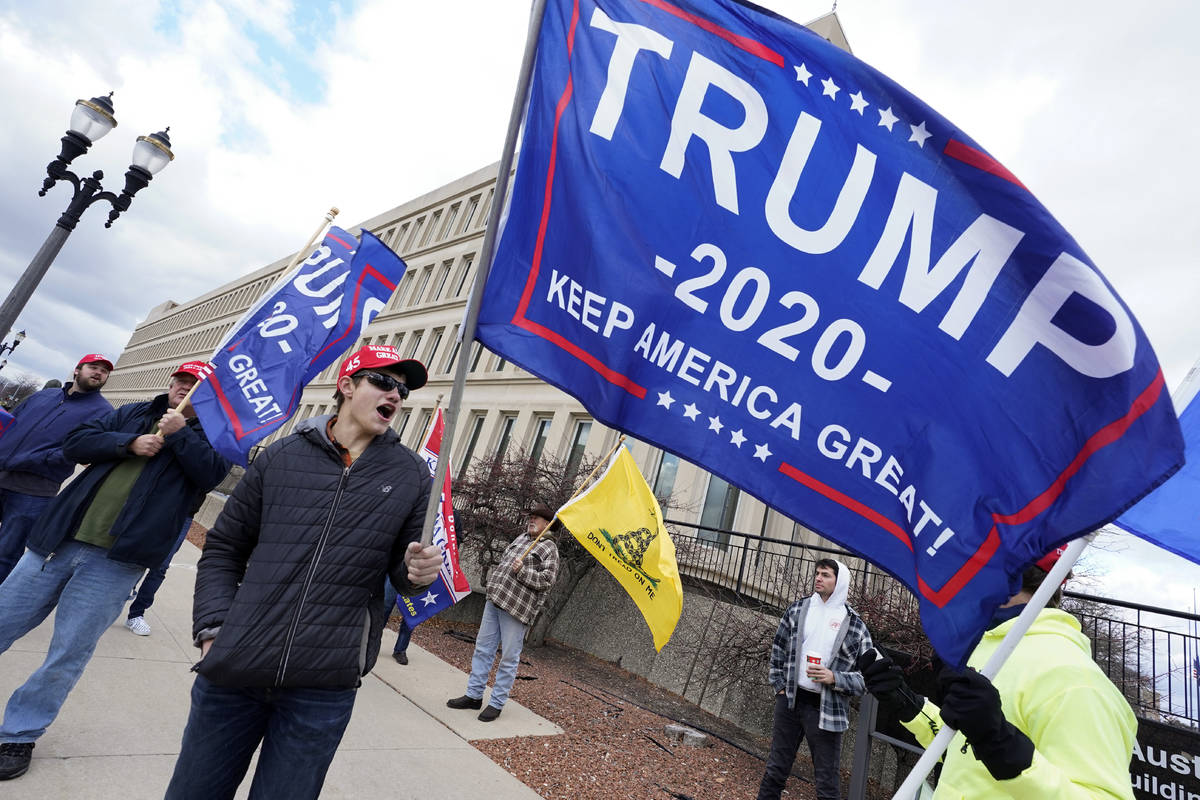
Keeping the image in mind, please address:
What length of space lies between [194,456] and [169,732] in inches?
75.8

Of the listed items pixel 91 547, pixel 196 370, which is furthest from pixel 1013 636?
pixel 196 370

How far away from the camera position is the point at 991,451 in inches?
86.7

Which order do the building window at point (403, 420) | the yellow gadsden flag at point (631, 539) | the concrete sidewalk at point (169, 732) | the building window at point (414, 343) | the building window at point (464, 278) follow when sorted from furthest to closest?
the building window at point (414, 343)
the building window at point (464, 278)
the building window at point (403, 420)
the yellow gadsden flag at point (631, 539)
the concrete sidewalk at point (169, 732)

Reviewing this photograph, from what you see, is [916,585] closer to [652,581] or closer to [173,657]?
[652,581]

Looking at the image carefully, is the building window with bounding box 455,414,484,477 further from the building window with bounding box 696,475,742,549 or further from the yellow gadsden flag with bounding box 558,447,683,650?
the yellow gadsden flag with bounding box 558,447,683,650

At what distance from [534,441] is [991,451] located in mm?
19157

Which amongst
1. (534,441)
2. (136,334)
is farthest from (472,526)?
(136,334)

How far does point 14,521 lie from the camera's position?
4.92m

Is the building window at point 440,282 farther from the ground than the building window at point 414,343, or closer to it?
farther from the ground

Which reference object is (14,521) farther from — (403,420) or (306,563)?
(403,420)

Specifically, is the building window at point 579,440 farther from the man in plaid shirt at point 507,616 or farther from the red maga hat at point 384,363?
the red maga hat at point 384,363

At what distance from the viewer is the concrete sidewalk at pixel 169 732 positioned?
333 cm

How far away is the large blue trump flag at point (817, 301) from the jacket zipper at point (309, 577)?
825 mm

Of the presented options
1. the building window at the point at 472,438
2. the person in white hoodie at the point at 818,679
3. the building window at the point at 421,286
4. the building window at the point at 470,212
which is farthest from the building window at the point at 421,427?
the person in white hoodie at the point at 818,679
